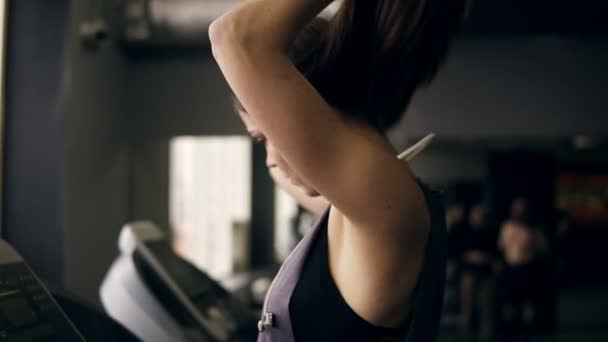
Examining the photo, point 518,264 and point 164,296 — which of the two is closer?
point 164,296

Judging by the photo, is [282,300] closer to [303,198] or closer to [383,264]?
[383,264]

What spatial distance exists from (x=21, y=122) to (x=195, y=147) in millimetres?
4775

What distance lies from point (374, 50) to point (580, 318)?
28.6ft

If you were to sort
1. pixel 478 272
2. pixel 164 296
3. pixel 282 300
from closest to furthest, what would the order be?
pixel 282 300 → pixel 164 296 → pixel 478 272

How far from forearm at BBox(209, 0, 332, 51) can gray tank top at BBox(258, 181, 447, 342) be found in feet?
0.83

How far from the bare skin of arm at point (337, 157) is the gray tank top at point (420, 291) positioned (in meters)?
0.02

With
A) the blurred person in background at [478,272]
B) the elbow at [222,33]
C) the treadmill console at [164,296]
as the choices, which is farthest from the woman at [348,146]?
the blurred person in background at [478,272]

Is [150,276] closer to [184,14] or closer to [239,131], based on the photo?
[184,14]

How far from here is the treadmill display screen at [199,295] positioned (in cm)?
188

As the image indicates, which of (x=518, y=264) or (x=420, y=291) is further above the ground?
(x=420, y=291)

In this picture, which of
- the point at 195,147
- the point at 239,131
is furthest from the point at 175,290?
the point at 195,147

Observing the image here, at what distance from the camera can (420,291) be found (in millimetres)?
773

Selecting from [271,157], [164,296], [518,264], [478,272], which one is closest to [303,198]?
[271,157]

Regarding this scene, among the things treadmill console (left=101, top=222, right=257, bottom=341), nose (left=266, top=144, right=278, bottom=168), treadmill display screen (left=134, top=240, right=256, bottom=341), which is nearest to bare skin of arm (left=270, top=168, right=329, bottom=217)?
nose (left=266, top=144, right=278, bottom=168)
